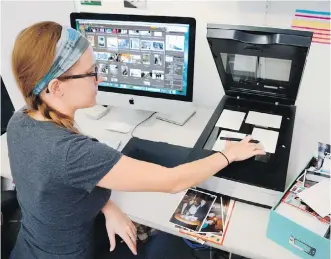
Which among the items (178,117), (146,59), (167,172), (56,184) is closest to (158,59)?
(146,59)

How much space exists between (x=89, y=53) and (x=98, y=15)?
469 millimetres

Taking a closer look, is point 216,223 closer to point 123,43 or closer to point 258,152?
point 258,152

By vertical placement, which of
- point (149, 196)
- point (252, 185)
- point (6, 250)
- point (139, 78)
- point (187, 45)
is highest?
point (187, 45)

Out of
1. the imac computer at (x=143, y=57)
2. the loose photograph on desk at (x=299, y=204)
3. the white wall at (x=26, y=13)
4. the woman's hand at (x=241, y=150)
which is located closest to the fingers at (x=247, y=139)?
the woman's hand at (x=241, y=150)

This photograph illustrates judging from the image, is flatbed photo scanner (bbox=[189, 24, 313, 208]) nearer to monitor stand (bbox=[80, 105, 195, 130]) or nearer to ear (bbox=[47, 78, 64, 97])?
monitor stand (bbox=[80, 105, 195, 130])

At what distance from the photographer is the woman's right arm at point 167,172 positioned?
0.85 m

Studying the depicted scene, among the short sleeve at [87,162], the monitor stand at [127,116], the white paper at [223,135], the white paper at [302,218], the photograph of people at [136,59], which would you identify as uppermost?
the photograph of people at [136,59]

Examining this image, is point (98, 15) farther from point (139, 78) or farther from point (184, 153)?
point (184, 153)

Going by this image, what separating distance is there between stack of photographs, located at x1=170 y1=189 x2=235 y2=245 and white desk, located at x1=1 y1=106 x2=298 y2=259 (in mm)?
19

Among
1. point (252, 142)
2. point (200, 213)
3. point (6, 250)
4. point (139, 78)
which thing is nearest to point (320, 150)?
point (252, 142)

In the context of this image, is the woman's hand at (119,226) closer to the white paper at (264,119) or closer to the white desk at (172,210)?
the white desk at (172,210)

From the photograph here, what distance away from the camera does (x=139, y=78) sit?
140 cm

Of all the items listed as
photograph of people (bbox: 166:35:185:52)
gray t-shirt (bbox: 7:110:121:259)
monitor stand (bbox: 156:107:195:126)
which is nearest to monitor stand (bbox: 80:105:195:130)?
monitor stand (bbox: 156:107:195:126)

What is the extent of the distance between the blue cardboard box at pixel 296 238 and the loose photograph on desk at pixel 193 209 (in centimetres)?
20
